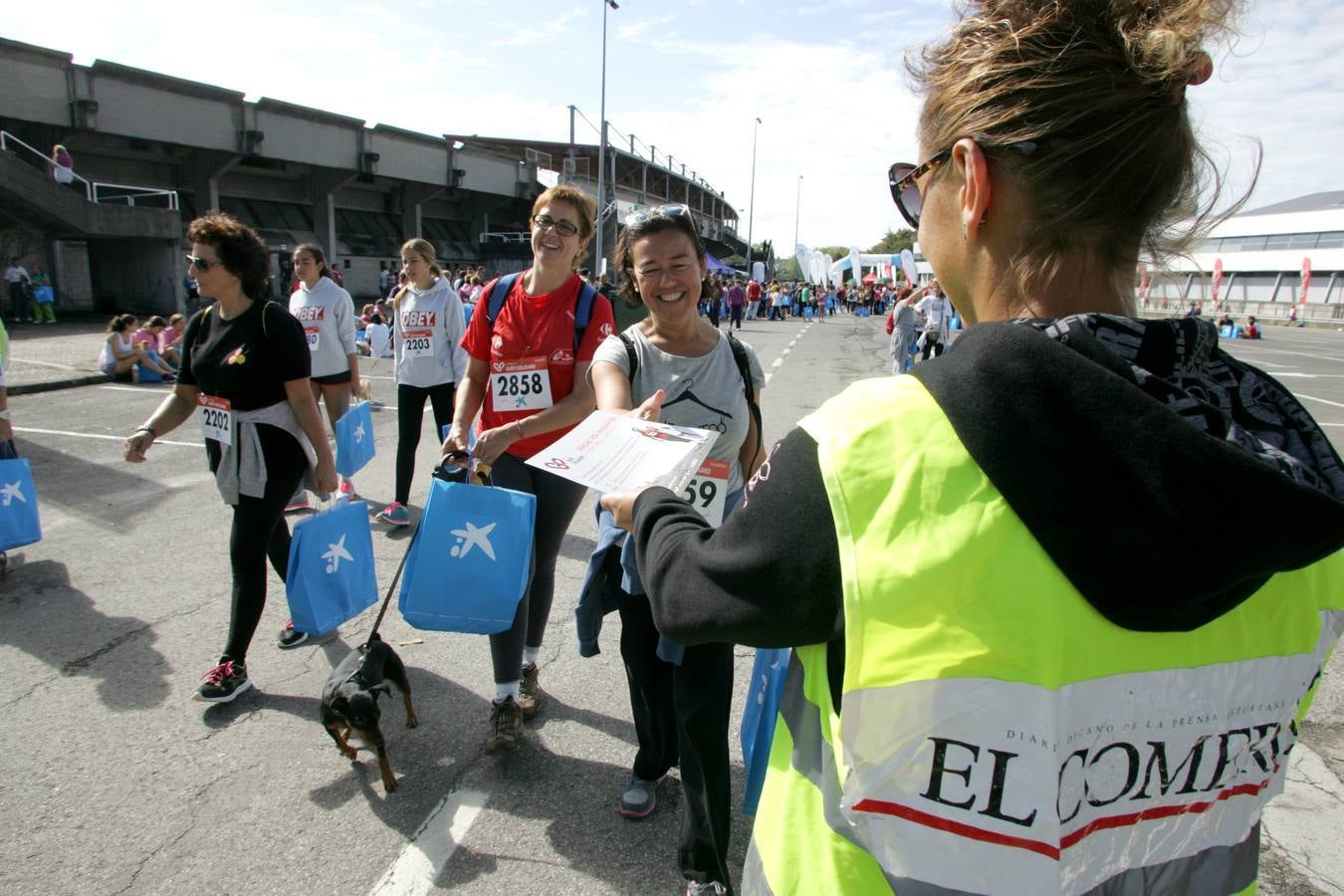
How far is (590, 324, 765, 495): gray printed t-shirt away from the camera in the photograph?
252 cm

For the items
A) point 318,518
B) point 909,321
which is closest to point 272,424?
point 318,518

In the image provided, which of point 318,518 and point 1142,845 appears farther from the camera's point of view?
point 318,518

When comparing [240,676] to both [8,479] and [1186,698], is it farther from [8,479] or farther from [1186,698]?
[1186,698]

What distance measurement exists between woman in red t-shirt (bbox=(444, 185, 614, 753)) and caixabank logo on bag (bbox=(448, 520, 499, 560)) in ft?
1.29

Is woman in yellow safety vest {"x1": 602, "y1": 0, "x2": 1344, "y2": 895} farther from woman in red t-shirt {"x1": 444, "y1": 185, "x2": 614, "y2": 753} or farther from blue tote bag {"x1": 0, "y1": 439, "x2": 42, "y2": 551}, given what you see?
blue tote bag {"x1": 0, "y1": 439, "x2": 42, "y2": 551}

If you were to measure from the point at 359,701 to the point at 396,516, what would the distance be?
3066 millimetres

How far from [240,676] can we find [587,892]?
190 cm

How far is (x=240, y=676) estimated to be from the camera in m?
3.33

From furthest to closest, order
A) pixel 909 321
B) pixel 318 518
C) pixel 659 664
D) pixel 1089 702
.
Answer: pixel 909 321
pixel 318 518
pixel 659 664
pixel 1089 702

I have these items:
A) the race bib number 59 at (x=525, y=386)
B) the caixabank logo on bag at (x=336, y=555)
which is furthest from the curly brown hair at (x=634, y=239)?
the caixabank logo on bag at (x=336, y=555)

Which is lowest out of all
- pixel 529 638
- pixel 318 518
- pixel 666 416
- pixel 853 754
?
pixel 529 638

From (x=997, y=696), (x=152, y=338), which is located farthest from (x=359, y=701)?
(x=152, y=338)

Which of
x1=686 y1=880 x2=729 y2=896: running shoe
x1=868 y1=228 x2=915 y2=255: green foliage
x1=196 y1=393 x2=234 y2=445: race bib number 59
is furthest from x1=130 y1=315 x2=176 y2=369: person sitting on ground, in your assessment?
x1=868 y1=228 x2=915 y2=255: green foliage

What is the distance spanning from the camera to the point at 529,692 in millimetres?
3285
